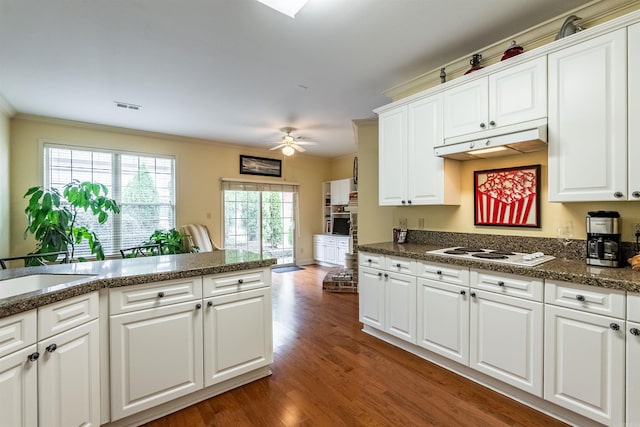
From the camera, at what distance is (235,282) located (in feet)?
7.09

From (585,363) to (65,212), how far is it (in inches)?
221

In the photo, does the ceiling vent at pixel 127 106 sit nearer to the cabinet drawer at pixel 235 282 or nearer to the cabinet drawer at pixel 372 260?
the cabinet drawer at pixel 235 282

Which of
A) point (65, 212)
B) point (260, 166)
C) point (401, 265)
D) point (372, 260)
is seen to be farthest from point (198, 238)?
point (401, 265)

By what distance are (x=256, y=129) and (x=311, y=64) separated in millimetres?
2461

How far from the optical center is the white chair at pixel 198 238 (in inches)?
212

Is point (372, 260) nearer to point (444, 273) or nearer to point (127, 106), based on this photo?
point (444, 273)

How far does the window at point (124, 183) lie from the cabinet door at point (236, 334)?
13.2ft

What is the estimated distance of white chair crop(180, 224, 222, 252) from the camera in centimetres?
538

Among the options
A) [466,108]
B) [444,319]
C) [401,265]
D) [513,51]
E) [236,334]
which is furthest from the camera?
[401,265]

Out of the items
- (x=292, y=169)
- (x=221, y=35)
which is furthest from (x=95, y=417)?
(x=292, y=169)

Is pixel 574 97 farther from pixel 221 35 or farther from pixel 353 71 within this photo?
pixel 221 35

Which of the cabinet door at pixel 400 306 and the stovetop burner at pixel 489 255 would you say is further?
the cabinet door at pixel 400 306

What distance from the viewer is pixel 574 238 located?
7.25 ft

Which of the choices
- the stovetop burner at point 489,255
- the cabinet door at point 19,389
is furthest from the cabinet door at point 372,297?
the cabinet door at point 19,389
